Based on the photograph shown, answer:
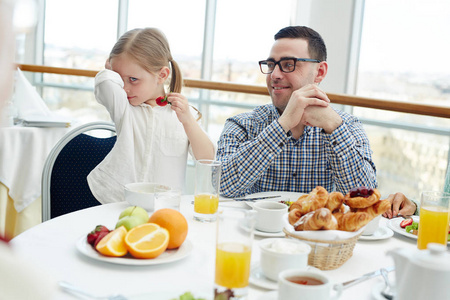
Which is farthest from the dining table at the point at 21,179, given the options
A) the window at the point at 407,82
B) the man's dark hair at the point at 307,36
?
the window at the point at 407,82

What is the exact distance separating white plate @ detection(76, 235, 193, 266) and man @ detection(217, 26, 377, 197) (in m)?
0.72

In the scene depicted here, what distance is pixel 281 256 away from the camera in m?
0.88

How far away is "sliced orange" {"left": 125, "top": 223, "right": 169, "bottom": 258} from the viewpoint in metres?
0.97

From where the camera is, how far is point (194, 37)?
462 cm

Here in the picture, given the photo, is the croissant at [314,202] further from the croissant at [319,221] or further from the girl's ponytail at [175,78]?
the girl's ponytail at [175,78]

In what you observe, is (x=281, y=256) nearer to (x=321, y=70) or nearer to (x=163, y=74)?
(x=163, y=74)

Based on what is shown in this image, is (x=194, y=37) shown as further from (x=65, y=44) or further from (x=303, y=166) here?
(x=303, y=166)

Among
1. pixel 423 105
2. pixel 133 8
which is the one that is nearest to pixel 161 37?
pixel 423 105

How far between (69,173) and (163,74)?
22.0 inches

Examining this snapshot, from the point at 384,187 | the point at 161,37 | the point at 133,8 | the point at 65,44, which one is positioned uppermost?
the point at 133,8

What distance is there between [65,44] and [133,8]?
3.21ft

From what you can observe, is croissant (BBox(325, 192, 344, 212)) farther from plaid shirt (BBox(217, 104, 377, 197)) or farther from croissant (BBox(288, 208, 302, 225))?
plaid shirt (BBox(217, 104, 377, 197))

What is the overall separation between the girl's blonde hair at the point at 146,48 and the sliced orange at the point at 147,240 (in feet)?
3.39

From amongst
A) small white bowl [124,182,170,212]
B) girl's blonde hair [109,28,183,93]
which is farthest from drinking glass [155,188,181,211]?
girl's blonde hair [109,28,183,93]
